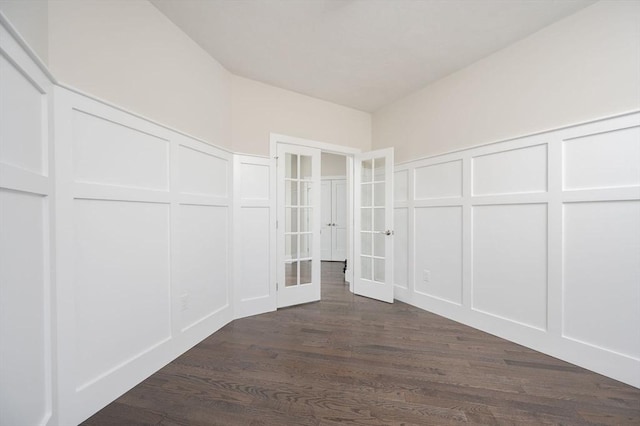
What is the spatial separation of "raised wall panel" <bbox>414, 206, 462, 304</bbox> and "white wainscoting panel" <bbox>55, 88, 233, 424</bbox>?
2394 millimetres

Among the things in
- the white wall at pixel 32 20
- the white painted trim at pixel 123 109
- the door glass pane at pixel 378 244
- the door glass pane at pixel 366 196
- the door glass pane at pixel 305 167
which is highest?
the white wall at pixel 32 20

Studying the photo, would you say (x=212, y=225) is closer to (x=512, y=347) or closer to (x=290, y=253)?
(x=290, y=253)

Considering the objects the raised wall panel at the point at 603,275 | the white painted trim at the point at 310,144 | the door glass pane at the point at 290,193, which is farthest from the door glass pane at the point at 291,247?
the raised wall panel at the point at 603,275

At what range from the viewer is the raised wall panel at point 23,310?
94 cm

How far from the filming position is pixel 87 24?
146 cm

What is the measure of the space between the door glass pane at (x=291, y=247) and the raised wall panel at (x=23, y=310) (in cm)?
222

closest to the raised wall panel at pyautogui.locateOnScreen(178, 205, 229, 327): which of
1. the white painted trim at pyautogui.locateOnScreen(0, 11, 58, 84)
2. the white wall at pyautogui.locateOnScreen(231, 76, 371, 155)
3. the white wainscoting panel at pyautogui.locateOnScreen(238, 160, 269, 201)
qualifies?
the white wainscoting panel at pyautogui.locateOnScreen(238, 160, 269, 201)

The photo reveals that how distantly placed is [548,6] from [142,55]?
2.92 m

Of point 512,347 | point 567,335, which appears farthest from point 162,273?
point 567,335

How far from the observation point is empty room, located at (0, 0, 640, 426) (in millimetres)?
1311

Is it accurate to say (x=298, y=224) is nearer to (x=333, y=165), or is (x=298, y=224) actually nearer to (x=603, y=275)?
(x=603, y=275)

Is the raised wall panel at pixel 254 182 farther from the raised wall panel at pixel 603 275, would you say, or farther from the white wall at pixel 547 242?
the raised wall panel at pixel 603 275

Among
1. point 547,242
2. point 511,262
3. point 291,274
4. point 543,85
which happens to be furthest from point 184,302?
point 543,85

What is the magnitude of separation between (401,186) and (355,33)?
1.88 metres
